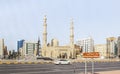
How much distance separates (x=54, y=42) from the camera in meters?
140

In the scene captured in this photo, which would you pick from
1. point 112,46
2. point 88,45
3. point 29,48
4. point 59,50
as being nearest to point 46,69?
point 88,45

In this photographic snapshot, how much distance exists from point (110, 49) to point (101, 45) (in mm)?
10441

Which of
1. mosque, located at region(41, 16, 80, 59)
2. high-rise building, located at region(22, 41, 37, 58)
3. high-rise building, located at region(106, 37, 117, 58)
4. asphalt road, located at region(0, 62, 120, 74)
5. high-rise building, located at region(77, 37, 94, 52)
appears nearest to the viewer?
asphalt road, located at region(0, 62, 120, 74)

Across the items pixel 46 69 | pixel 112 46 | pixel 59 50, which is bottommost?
pixel 59 50

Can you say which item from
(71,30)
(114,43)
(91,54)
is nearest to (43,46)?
(71,30)

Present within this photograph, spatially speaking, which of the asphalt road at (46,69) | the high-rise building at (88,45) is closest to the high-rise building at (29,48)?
the high-rise building at (88,45)

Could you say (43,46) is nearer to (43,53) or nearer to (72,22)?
(43,53)

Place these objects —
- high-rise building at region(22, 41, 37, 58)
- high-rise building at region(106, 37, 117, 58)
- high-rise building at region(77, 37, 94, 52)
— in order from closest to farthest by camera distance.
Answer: high-rise building at region(77, 37, 94, 52) < high-rise building at region(106, 37, 117, 58) < high-rise building at region(22, 41, 37, 58)

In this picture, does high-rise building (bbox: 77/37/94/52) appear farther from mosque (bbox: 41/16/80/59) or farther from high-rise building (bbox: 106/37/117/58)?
high-rise building (bbox: 106/37/117/58)

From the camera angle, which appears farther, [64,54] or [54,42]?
[54,42]

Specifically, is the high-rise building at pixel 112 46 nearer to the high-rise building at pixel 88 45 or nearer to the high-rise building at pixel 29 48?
the high-rise building at pixel 29 48

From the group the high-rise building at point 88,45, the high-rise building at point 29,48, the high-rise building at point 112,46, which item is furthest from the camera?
the high-rise building at point 29,48

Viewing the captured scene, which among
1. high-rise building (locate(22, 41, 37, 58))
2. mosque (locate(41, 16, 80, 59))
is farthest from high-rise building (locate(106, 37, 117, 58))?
high-rise building (locate(22, 41, 37, 58))

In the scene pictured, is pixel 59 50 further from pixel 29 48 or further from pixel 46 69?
pixel 46 69
